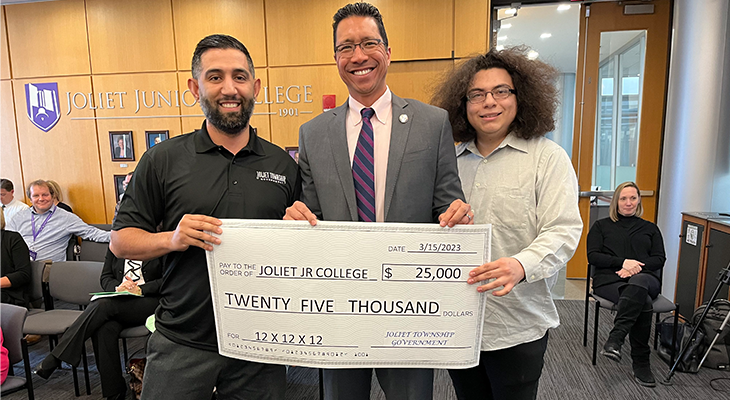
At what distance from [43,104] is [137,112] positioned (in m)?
1.45

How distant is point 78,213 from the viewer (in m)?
5.29

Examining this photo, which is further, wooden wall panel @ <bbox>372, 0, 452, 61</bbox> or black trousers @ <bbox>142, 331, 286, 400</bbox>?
wooden wall panel @ <bbox>372, 0, 452, 61</bbox>

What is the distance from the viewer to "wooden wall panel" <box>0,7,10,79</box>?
516 cm

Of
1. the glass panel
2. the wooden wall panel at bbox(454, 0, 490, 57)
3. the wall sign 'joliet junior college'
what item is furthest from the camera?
the wall sign 'joliet junior college'

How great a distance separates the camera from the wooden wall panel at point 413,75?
14.4 ft

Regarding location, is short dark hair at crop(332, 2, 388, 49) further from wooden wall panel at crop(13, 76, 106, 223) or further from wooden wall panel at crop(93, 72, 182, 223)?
wooden wall panel at crop(13, 76, 106, 223)

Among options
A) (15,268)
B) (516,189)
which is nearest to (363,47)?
(516,189)

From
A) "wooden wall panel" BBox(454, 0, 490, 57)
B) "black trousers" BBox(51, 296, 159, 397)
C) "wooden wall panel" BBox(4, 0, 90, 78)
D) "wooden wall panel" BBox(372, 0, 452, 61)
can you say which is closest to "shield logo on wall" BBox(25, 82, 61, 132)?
"wooden wall panel" BBox(4, 0, 90, 78)

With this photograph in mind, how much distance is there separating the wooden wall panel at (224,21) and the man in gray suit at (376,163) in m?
3.79

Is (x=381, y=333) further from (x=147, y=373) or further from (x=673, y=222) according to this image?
(x=673, y=222)

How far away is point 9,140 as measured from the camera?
17.6ft

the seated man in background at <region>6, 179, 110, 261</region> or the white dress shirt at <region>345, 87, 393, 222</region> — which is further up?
the white dress shirt at <region>345, 87, 393, 222</region>

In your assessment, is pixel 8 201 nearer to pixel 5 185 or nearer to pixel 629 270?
pixel 5 185

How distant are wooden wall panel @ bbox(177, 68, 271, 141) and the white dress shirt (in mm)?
3719
